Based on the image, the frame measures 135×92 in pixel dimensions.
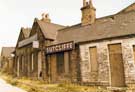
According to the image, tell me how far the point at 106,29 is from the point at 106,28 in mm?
210

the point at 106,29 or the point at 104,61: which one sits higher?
the point at 106,29

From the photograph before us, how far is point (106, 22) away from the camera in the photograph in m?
20.1

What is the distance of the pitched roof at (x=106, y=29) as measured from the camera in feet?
57.4

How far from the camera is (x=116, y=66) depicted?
16.9m

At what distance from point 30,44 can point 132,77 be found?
1718cm

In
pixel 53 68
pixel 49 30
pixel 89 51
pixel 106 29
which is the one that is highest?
pixel 49 30

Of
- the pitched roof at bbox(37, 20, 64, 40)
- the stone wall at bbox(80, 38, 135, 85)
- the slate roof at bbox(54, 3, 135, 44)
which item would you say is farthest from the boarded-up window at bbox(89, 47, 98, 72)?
the pitched roof at bbox(37, 20, 64, 40)

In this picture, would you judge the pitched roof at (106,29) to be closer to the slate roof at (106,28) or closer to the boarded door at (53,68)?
the slate roof at (106,28)

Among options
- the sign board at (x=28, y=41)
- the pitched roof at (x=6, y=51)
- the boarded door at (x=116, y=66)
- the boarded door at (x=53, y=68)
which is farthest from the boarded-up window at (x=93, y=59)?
the pitched roof at (x=6, y=51)

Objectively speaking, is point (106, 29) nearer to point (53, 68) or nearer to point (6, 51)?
point (53, 68)

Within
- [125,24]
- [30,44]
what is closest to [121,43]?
[125,24]

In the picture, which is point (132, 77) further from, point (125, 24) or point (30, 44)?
point (30, 44)

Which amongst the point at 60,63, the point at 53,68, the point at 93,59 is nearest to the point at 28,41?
the point at 53,68

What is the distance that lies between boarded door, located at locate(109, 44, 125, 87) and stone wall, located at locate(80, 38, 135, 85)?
1.16 ft
